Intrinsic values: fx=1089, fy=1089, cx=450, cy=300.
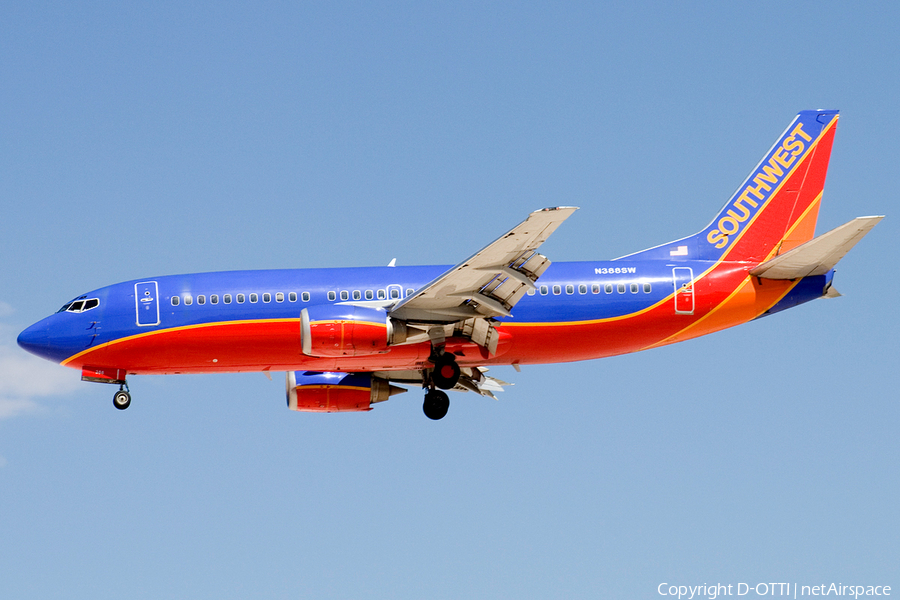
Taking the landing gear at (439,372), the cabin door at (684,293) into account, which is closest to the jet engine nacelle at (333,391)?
the landing gear at (439,372)

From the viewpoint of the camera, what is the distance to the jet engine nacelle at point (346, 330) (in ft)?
99.5

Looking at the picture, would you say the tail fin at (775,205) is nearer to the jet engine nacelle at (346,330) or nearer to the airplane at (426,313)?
the airplane at (426,313)

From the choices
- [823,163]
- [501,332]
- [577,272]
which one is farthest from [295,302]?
[823,163]

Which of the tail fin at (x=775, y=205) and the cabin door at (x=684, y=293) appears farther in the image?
the tail fin at (x=775, y=205)

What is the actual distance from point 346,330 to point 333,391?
7.01 m

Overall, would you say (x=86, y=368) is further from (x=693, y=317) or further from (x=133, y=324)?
(x=693, y=317)

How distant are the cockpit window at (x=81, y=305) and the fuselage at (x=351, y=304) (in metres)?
0.04

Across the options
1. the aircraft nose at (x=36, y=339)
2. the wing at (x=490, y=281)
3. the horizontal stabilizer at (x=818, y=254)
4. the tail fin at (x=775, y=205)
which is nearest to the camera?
the wing at (x=490, y=281)

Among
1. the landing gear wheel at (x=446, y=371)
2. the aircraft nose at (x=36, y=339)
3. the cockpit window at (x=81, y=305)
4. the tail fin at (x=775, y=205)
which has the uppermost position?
the tail fin at (x=775, y=205)

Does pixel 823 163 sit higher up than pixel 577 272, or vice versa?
pixel 823 163

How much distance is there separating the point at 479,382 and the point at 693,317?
721cm

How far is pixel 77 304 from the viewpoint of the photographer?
3309cm

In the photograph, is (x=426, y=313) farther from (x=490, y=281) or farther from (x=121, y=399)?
(x=121, y=399)

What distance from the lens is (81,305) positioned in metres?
33.0
